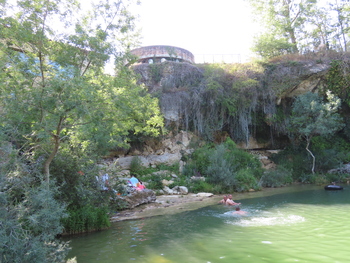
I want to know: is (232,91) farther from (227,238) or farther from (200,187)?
(227,238)

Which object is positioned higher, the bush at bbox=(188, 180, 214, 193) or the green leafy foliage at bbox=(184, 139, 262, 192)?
the green leafy foliage at bbox=(184, 139, 262, 192)

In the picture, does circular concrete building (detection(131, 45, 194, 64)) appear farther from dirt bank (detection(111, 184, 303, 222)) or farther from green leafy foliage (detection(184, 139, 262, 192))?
dirt bank (detection(111, 184, 303, 222))

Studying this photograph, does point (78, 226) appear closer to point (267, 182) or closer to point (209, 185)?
point (209, 185)

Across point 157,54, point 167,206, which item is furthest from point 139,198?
point 157,54

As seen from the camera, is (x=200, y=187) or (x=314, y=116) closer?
(x=200, y=187)

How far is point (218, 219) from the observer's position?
929 centimetres

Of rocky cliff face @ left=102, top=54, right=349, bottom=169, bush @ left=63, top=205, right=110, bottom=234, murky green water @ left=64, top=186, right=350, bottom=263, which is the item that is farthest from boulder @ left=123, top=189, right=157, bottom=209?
rocky cliff face @ left=102, top=54, right=349, bottom=169

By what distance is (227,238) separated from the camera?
7.04 meters

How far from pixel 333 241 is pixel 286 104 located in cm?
1957

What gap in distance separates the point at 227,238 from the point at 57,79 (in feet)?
18.3

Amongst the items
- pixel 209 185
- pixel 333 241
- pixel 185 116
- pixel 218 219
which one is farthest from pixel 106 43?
pixel 185 116

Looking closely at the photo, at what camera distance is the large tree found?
562cm

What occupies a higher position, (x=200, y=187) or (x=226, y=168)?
(x=226, y=168)

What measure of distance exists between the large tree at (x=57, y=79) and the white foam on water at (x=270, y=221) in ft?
15.1
